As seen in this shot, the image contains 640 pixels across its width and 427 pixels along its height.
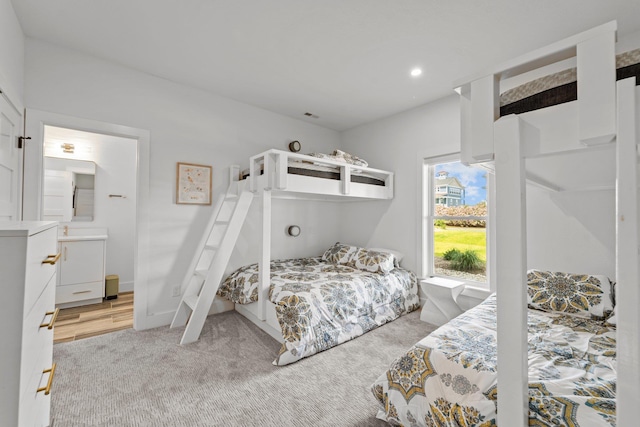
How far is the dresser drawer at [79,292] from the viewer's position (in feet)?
10.9

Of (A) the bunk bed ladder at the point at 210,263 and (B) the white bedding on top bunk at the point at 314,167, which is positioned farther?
(B) the white bedding on top bunk at the point at 314,167

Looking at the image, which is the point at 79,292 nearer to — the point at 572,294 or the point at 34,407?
the point at 34,407

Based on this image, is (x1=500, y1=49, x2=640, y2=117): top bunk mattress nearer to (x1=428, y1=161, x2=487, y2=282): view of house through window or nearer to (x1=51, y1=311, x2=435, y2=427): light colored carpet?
(x1=51, y1=311, x2=435, y2=427): light colored carpet

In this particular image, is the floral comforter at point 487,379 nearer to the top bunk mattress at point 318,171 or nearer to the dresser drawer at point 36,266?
the dresser drawer at point 36,266

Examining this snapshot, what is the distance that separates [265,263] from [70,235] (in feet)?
10.5

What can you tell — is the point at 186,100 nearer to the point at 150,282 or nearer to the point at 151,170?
the point at 151,170

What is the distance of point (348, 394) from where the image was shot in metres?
1.76

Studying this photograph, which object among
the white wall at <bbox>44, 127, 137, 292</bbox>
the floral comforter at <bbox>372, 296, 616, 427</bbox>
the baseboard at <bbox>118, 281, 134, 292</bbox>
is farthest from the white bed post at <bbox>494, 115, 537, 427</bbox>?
the baseboard at <bbox>118, 281, 134, 292</bbox>

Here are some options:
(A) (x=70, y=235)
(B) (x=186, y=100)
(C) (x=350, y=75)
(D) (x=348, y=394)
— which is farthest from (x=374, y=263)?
(A) (x=70, y=235)

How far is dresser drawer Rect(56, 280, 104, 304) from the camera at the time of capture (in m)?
3.33

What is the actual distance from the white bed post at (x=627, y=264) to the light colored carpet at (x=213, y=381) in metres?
1.17

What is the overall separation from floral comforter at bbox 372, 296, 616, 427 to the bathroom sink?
4.05 metres

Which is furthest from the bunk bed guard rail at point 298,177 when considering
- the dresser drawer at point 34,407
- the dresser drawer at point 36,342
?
the dresser drawer at point 34,407

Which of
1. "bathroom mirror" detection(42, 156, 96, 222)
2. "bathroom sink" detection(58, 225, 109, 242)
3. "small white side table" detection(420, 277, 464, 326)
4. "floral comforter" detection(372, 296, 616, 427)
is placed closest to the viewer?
"floral comforter" detection(372, 296, 616, 427)
